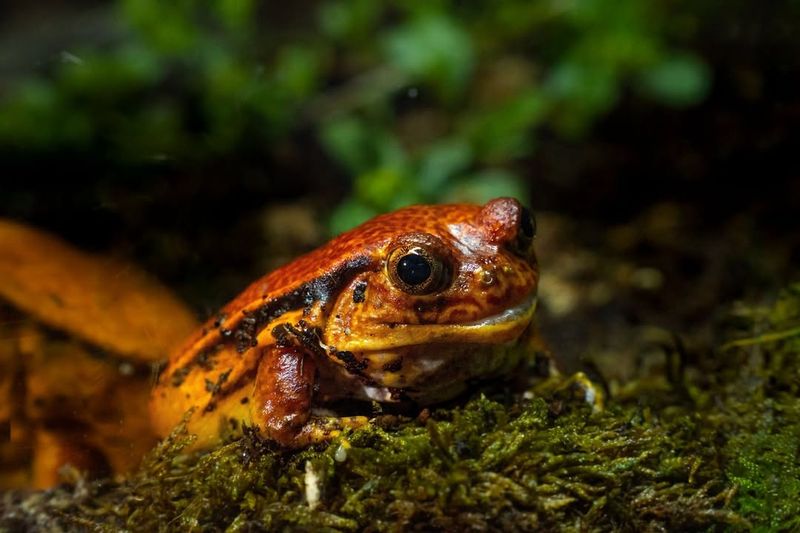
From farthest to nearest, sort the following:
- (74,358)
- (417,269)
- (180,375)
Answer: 1. (74,358)
2. (180,375)
3. (417,269)

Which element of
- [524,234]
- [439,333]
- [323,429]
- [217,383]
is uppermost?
[524,234]

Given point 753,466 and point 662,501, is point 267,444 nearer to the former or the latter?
point 662,501

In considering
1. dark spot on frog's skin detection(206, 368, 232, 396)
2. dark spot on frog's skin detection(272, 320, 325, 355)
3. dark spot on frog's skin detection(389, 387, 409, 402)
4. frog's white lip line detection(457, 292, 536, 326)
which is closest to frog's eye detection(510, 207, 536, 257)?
frog's white lip line detection(457, 292, 536, 326)

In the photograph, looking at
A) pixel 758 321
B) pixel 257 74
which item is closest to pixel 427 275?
pixel 758 321

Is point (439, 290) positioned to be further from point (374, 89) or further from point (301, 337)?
point (374, 89)

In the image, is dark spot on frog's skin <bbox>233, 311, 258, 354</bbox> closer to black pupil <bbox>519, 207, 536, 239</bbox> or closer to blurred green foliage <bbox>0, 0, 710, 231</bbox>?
black pupil <bbox>519, 207, 536, 239</bbox>

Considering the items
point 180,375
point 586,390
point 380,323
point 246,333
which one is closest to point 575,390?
point 586,390
